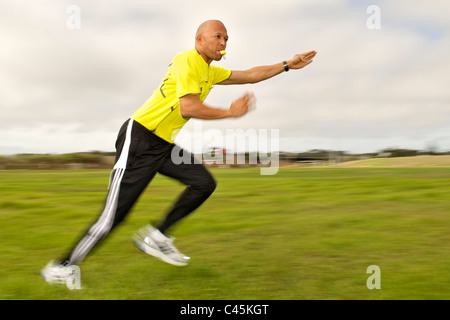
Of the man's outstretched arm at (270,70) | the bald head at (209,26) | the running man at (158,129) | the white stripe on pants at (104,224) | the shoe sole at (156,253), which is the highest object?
the bald head at (209,26)

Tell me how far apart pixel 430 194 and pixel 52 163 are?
30.6 metres

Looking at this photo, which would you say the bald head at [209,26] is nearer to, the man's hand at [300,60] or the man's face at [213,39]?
the man's face at [213,39]

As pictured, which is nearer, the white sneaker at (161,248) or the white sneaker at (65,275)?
the white sneaker at (65,275)

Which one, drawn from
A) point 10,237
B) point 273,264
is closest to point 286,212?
point 273,264

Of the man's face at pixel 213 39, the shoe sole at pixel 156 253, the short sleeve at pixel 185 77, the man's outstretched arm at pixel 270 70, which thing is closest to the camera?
the short sleeve at pixel 185 77

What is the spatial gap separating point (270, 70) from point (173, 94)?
146 centimetres

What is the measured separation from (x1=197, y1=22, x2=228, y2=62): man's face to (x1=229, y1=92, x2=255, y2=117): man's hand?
0.48 meters

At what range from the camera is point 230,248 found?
5.09 metres

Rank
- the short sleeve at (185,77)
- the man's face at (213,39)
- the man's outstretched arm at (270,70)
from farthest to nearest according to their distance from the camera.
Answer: the man's outstretched arm at (270,70) < the man's face at (213,39) < the short sleeve at (185,77)

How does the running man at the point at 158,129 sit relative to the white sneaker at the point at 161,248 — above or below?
above

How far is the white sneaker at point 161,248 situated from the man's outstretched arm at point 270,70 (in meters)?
1.77

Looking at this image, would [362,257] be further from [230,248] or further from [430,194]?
[430,194]

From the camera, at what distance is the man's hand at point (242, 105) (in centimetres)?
365

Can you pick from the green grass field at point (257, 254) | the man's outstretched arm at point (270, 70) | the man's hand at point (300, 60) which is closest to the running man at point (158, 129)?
the green grass field at point (257, 254)
